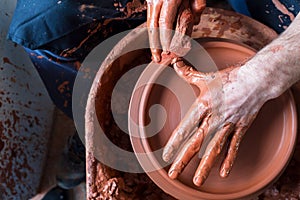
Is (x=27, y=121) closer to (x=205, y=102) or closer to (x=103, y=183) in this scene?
(x=103, y=183)

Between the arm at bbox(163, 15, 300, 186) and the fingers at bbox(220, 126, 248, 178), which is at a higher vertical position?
the arm at bbox(163, 15, 300, 186)

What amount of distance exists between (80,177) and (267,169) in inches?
46.2

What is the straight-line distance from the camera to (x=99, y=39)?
1.47 meters

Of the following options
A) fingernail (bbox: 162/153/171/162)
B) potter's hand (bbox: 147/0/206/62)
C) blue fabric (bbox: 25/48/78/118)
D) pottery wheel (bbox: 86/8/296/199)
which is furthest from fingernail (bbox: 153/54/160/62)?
blue fabric (bbox: 25/48/78/118)

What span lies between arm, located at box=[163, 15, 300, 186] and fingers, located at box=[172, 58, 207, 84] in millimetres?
40

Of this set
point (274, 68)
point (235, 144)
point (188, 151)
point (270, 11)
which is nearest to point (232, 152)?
point (235, 144)

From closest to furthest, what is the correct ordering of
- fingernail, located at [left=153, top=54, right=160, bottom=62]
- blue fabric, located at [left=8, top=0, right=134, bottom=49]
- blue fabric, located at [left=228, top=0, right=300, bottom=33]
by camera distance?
fingernail, located at [left=153, top=54, right=160, bottom=62]
blue fabric, located at [left=8, top=0, right=134, bottom=49]
blue fabric, located at [left=228, top=0, right=300, bottom=33]

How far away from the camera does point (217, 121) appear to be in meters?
1.07

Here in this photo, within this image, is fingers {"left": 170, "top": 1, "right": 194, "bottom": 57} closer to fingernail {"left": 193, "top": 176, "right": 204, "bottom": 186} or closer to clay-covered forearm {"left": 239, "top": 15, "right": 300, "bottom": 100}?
clay-covered forearm {"left": 239, "top": 15, "right": 300, "bottom": 100}

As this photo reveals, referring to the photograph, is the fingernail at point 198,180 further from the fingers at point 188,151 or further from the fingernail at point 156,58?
the fingernail at point 156,58

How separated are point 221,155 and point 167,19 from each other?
15.6 inches

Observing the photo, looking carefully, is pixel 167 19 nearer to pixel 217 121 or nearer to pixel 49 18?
pixel 217 121

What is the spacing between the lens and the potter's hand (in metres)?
1.10

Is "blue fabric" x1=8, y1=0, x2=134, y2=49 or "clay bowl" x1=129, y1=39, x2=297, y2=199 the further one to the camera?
"blue fabric" x1=8, y1=0, x2=134, y2=49
